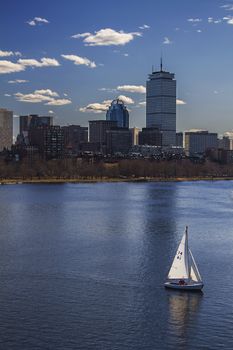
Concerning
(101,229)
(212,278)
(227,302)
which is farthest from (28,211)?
(227,302)

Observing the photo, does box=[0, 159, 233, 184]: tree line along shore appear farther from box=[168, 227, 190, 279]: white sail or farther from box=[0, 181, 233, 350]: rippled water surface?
box=[168, 227, 190, 279]: white sail

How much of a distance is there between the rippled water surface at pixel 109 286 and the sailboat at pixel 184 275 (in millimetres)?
517

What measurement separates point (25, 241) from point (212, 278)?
59.4ft

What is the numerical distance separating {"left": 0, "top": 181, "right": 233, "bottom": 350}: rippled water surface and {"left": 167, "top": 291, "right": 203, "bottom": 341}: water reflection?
48 mm

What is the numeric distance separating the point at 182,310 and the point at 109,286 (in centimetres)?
521

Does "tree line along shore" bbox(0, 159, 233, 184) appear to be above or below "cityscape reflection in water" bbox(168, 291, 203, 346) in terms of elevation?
above

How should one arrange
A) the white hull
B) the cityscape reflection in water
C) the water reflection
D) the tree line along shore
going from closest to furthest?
the cityscape reflection in water, the water reflection, the white hull, the tree line along shore

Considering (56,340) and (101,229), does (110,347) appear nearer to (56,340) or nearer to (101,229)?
(56,340)

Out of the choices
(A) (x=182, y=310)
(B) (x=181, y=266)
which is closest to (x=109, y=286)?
(B) (x=181, y=266)

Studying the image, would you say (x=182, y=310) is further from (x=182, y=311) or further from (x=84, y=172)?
(x=84, y=172)

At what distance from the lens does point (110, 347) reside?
79.4 ft

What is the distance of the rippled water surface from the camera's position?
2541cm

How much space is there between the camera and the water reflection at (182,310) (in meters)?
26.3

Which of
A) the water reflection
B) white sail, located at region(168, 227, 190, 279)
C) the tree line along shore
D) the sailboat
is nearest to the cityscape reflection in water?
the water reflection
